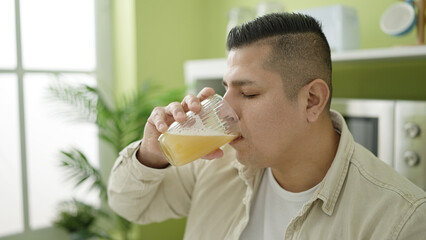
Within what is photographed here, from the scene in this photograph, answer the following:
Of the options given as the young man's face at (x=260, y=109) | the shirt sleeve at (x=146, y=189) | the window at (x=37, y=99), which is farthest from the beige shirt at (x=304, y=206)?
the window at (x=37, y=99)

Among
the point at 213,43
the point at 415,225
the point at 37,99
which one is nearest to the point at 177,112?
the point at 415,225

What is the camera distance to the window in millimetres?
2218

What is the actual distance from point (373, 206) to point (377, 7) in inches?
54.1

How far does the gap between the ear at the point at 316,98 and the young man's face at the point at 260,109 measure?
0.03 m

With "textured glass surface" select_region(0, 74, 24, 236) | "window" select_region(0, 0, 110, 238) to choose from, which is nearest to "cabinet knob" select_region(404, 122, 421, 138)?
"window" select_region(0, 0, 110, 238)

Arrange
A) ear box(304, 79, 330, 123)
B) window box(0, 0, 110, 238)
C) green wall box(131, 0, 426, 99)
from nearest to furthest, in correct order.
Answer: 1. ear box(304, 79, 330, 123)
2. green wall box(131, 0, 426, 99)
3. window box(0, 0, 110, 238)

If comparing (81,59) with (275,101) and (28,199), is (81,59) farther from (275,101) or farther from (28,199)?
(275,101)

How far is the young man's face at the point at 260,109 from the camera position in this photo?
112 centimetres

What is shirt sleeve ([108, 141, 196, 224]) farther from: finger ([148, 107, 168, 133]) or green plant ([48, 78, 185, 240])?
green plant ([48, 78, 185, 240])

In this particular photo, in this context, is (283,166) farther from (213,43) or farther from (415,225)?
(213,43)

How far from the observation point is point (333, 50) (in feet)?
5.89

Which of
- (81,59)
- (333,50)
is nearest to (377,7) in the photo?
(333,50)

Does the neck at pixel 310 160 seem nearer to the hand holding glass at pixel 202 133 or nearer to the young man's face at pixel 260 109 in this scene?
the young man's face at pixel 260 109

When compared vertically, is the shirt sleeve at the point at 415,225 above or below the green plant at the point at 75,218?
above
